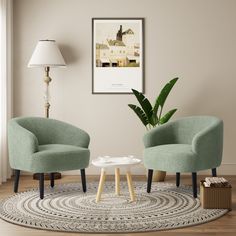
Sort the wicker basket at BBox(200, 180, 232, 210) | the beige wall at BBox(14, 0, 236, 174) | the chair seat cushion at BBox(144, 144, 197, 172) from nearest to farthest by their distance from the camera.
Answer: the wicker basket at BBox(200, 180, 232, 210)
the chair seat cushion at BBox(144, 144, 197, 172)
the beige wall at BBox(14, 0, 236, 174)

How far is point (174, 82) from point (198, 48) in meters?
0.65

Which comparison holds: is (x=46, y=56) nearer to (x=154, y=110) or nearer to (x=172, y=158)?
(x=154, y=110)

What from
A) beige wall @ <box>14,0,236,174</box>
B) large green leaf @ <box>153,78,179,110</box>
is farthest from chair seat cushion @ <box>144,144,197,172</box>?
beige wall @ <box>14,0,236,174</box>

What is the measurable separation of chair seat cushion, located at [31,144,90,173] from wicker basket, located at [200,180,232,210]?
119 cm

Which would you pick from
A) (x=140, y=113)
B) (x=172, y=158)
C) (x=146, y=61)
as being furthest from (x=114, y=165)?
(x=146, y=61)

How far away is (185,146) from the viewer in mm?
4961

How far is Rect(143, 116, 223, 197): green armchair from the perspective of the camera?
4.69 metres

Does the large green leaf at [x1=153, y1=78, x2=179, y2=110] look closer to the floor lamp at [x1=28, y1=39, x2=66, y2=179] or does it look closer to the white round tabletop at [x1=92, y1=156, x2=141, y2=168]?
the floor lamp at [x1=28, y1=39, x2=66, y2=179]

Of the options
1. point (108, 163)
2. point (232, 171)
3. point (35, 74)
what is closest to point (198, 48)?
point (232, 171)

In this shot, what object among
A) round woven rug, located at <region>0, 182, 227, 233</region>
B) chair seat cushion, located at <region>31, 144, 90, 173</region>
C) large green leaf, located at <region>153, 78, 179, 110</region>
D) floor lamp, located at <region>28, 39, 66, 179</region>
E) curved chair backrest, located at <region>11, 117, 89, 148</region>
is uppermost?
floor lamp, located at <region>28, 39, 66, 179</region>

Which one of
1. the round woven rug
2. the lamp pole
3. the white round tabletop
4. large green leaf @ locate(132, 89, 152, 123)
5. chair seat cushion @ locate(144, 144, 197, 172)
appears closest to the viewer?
the round woven rug

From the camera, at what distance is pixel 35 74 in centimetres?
627

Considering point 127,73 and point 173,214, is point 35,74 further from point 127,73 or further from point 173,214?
point 173,214

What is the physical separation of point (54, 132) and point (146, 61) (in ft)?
5.04
